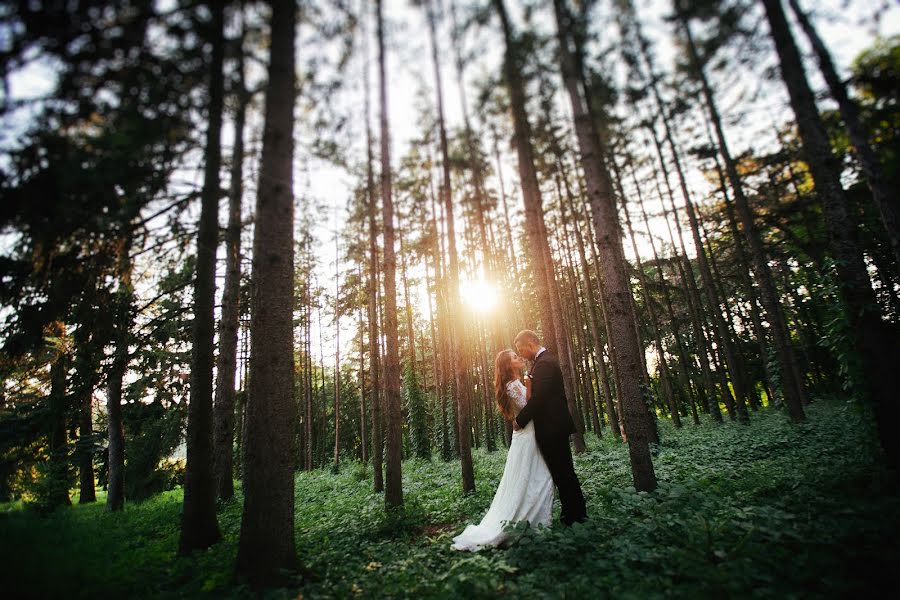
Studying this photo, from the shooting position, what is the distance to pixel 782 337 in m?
11.3

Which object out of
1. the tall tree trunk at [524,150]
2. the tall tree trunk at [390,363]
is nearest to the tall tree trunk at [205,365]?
the tall tree trunk at [390,363]

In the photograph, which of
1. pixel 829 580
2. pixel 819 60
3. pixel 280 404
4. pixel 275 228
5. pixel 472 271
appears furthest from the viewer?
pixel 472 271

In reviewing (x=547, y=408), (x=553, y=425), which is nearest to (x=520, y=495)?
(x=553, y=425)

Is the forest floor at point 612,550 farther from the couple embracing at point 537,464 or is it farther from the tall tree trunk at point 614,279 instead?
the tall tree trunk at point 614,279

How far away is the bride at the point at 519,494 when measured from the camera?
4.61 meters

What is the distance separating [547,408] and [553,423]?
0.21 meters

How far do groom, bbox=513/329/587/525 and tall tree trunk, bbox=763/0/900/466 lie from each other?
3763 millimetres

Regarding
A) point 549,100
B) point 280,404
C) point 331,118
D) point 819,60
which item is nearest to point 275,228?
point 280,404

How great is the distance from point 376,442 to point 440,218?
833cm

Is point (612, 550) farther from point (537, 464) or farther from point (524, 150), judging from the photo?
point (524, 150)

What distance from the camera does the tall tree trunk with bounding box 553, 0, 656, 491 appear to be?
5500 millimetres

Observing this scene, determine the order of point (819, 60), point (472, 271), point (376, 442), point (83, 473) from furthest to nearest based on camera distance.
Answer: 1. point (472, 271)
2. point (83, 473)
3. point (376, 442)
4. point (819, 60)

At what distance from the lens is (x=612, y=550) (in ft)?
12.1

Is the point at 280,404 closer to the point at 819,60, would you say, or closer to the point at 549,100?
the point at 549,100
